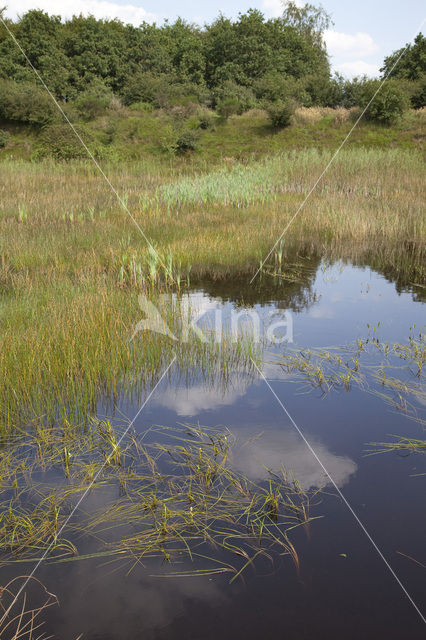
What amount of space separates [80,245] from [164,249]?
4.26ft

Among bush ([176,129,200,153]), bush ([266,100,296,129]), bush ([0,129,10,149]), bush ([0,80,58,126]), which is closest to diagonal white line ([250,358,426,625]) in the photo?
bush ([176,129,200,153])

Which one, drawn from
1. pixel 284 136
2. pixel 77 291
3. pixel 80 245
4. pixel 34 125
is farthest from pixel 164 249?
pixel 34 125

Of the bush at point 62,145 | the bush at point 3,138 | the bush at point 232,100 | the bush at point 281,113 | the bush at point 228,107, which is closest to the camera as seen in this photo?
the bush at point 62,145

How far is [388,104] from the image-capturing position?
2450cm

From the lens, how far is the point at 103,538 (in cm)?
240

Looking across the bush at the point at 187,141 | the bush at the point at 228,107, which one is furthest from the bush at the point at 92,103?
the bush at the point at 187,141

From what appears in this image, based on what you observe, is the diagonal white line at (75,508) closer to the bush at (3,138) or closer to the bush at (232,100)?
the bush at (3,138)

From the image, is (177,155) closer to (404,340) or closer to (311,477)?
(404,340)

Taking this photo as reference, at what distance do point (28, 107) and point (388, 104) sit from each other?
18246 mm

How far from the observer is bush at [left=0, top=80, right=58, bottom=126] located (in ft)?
87.9

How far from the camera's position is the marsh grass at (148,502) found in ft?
7.68

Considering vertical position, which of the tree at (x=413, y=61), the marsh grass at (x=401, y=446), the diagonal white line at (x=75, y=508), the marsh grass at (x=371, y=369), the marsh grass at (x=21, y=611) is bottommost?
the marsh grass at (x=21, y=611)

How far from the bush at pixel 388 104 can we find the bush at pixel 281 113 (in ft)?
12.1

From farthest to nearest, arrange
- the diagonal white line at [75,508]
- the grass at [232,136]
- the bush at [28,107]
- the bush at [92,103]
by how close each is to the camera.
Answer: the bush at [92,103]
the bush at [28,107]
the grass at [232,136]
the diagonal white line at [75,508]
